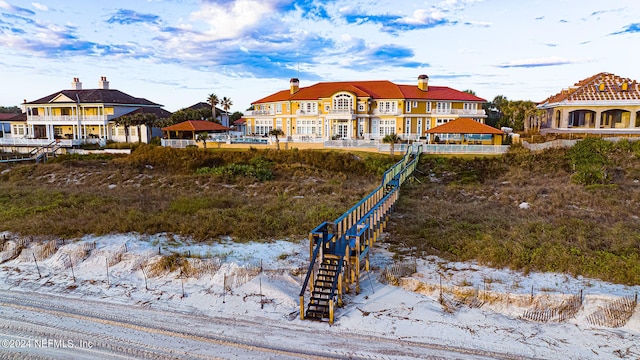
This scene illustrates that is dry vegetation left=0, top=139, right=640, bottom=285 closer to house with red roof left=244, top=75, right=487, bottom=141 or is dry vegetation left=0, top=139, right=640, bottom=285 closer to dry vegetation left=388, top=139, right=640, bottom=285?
dry vegetation left=388, top=139, right=640, bottom=285

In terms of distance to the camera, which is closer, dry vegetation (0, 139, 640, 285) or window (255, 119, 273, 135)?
dry vegetation (0, 139, 640, 285)

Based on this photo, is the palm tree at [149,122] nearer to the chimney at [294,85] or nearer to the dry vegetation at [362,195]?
the dry vegetation at [362,195]

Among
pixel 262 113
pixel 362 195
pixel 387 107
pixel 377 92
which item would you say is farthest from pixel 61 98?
pixel 362 195

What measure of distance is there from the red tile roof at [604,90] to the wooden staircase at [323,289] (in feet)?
112

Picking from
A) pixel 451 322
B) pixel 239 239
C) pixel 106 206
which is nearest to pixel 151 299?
pixel 239 239

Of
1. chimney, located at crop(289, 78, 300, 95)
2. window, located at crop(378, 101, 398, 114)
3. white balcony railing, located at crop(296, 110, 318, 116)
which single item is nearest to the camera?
window, located at crop(378, 101, 398, 114)

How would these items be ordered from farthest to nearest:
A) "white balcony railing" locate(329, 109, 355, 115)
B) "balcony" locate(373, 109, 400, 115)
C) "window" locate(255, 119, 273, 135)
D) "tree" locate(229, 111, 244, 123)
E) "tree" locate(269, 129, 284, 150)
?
"tree" locate(229, 111, 244, 123)
"window" locate(255, 119, 273, 135)
"balcony" locate(373, 109, 400, 115)
"white balcony railing" locate(329, 109, 355, 115)
"tree" locate(269, 129, 284, 150)

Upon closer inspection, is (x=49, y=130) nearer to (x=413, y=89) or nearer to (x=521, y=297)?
(x=413, y=89)

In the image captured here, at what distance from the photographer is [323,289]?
12.1 m

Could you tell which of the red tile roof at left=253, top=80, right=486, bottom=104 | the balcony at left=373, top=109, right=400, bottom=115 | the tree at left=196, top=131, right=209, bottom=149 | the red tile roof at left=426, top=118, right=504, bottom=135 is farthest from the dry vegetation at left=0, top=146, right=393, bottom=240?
the red tile roof at left=253, top=80, right=486, bottom=104

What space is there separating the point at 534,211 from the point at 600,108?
21746 millimetres

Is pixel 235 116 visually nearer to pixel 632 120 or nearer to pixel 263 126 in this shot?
pixel 263 126

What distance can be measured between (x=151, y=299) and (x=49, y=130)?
49316 mm

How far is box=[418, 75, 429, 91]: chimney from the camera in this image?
46.2m
